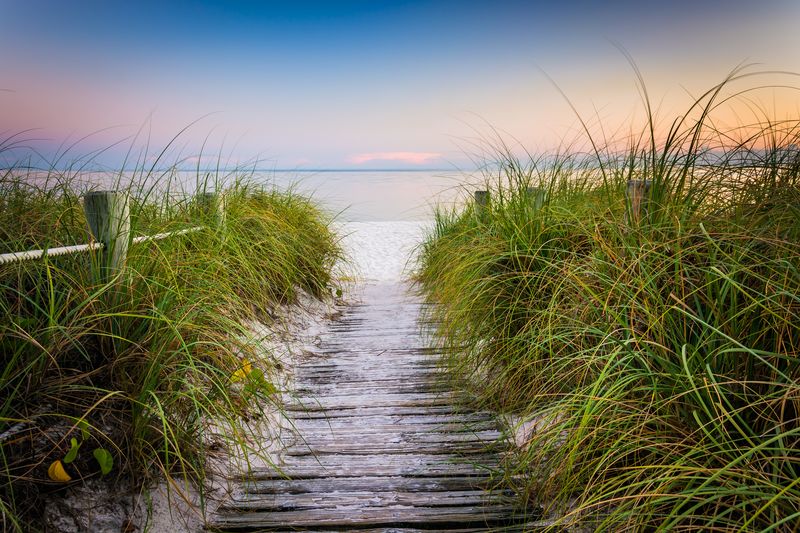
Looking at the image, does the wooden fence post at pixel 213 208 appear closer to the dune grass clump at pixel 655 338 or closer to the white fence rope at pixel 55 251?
the white fence rope at pixel 55 251

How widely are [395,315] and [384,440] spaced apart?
11.3 feet

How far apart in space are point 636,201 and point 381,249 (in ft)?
33.2

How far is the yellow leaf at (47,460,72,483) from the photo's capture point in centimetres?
190

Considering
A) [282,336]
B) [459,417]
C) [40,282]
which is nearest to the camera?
[40,282]

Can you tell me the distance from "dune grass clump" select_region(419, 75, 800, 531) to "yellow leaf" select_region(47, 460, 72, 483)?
1.73 meters

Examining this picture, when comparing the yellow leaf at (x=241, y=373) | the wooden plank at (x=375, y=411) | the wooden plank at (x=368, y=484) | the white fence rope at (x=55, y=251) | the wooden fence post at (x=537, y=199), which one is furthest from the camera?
the wooden fence post at (x=537, y=199)

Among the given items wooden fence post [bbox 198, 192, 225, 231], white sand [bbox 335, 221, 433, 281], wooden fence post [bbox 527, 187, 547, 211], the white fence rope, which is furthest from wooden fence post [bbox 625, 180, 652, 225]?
white sand [bbox 335, 221, 433, 281]

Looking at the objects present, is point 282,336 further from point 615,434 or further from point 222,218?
point 615,434

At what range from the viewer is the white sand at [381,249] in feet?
29.0

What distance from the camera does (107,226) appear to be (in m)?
2.66

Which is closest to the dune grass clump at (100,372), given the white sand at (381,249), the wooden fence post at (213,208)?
the wooden fence post at (213,208)

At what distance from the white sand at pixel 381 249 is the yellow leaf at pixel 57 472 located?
16.6ft

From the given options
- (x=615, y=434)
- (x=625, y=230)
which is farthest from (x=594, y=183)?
(x=615, y=434)

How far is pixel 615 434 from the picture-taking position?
195 cm
